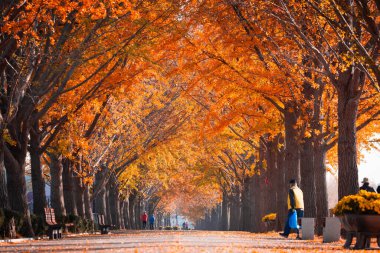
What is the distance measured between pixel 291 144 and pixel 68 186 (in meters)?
14.2

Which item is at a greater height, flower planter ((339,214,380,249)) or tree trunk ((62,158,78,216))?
tree trunk ((62,158,78,216))

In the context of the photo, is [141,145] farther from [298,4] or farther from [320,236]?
[298,4]

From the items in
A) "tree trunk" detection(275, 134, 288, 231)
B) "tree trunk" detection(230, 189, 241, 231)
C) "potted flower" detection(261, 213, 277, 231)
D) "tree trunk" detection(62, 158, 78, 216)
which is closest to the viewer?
"tree trunk" detection(275, 134, 288, 231)

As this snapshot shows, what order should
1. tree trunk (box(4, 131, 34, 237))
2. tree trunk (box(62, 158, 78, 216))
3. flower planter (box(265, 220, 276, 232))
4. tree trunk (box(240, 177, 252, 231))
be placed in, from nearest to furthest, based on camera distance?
tree trunk (box(4, 131, 34, 237)) < flower planter (box(265, 220, 276, 232)) < tree trunk (box(62, 158, 78, 216)) < tree trunk (box(240, 177, 252, 231))

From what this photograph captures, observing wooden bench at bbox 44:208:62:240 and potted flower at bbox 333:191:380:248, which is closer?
potted flower at bbox 333:191:380:248

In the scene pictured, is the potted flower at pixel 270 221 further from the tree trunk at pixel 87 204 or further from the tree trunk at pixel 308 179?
the tree trunk at pixel 87 204

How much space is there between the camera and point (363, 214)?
17844 millimetres

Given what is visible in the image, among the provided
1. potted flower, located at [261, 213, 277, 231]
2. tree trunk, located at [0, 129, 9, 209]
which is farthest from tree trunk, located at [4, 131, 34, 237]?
potted flower, located at [261, 213, 277, 231]

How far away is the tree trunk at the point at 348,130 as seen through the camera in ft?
75.1

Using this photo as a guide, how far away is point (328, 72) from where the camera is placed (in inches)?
891

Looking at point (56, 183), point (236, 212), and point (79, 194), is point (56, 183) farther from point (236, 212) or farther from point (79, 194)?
point (236, 212)

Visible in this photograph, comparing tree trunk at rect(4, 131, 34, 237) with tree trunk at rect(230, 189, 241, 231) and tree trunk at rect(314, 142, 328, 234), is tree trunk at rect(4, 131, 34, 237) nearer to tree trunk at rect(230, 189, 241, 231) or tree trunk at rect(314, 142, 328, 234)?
tree trunk at rect(314, 142, 328, 234)

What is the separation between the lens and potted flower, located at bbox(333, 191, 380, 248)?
17.8m

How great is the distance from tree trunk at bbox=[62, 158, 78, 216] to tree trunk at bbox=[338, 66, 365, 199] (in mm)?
20666
